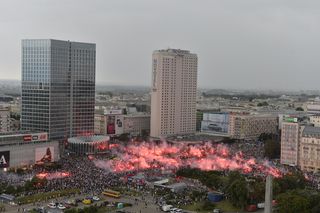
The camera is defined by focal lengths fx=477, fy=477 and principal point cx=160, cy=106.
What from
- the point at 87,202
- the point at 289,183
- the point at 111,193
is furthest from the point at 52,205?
the point at 289,183

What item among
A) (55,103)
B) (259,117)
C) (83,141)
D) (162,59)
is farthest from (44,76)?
(259,117)

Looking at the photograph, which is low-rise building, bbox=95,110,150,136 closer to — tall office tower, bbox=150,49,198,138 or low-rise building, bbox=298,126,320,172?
tall office tower, bbox=150,49,198,138

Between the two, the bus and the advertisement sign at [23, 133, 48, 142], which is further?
the advertisement sign at [23, 133, 48, 142]

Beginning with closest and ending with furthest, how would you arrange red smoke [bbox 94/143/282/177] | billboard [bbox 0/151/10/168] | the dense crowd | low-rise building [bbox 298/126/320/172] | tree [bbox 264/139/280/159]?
the dense crowd < billboard [bbox 0/151/10/168] < red smoke [bbox 94/143/282/177] < low-rise building [bbox 298/126/320/172] < tree [bbox 264/139/280/159]

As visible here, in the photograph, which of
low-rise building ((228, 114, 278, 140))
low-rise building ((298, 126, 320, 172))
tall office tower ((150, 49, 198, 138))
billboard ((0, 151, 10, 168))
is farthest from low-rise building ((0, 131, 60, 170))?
low-rise building ((228, 114, 278, 140))

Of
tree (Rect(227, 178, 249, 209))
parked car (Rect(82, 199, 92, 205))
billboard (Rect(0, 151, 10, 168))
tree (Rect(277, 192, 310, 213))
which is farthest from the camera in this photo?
billboard (Rect(0, 151, 10, 168))

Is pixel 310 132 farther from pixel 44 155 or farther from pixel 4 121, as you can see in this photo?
pixel 4 121

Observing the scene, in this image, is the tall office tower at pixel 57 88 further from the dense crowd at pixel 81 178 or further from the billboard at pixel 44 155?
the billboard at pixel 44 155
